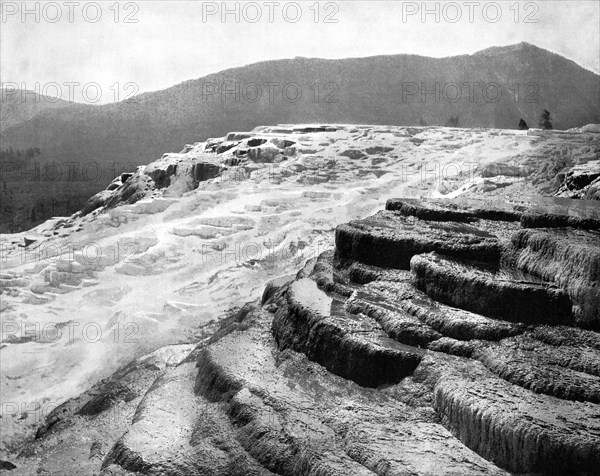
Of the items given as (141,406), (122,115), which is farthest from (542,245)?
(122,115)

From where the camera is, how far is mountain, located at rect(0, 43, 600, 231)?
5519 cm

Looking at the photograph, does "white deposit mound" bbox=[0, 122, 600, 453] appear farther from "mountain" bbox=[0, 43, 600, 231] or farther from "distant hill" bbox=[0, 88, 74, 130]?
"distant hill" bbox=[0, 88, 74, 130]

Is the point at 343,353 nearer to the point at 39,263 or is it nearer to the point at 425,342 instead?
the point at 425,342

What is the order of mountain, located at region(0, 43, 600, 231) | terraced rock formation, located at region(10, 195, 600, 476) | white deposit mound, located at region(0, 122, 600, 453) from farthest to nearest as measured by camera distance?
mountain, located at region(0, 43, 600, 231)
white deposit mound, located at region(0, 122, 600, 453)
terraced rock formation, located at region(10, 195, 600, 476)

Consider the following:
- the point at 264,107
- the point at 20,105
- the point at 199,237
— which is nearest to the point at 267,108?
the point at 264,107

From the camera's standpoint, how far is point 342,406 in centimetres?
658

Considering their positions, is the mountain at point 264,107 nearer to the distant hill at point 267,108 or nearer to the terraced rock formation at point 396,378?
the distant hill at point 267,108

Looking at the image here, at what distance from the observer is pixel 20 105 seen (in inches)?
2402

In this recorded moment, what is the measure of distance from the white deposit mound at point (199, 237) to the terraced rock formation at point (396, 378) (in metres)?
3.48

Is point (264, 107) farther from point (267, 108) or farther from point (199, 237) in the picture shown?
point (199, 237)

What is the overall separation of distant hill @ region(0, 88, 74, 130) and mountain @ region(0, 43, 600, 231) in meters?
0.52

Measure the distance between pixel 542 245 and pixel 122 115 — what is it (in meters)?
57.0

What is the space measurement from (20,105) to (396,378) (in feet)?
209

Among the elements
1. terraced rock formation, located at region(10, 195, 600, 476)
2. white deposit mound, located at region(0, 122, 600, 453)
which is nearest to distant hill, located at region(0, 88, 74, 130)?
white deposit mound, located at region(0, 122, 600, 453)
